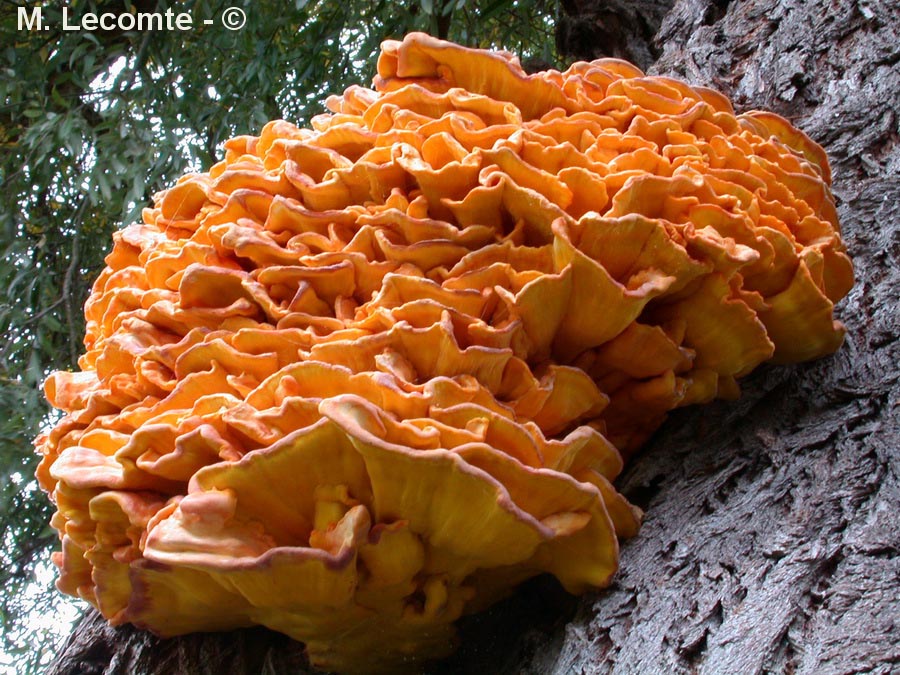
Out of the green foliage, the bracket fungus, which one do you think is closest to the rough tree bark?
the bracket fungus

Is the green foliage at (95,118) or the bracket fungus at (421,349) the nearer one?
the bracket fungus at (421,349)

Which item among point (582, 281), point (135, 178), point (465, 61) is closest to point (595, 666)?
point (582, 281)

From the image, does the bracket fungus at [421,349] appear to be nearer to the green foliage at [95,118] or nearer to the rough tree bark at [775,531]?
the rough tree bark at [775,531]

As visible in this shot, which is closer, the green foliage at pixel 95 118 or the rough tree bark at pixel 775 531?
the rough tree bark at pixel 775 531

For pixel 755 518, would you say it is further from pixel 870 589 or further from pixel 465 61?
pixel 465 61

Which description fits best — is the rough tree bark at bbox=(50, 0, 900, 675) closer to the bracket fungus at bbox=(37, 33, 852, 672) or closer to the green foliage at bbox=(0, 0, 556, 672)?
the bracket fungus at bbox=(37, 33, 852, 672)

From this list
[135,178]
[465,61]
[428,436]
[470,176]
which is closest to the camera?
[428,436]

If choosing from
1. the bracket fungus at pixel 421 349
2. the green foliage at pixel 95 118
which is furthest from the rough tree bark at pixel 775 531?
the green foliage at pixel 95 118
